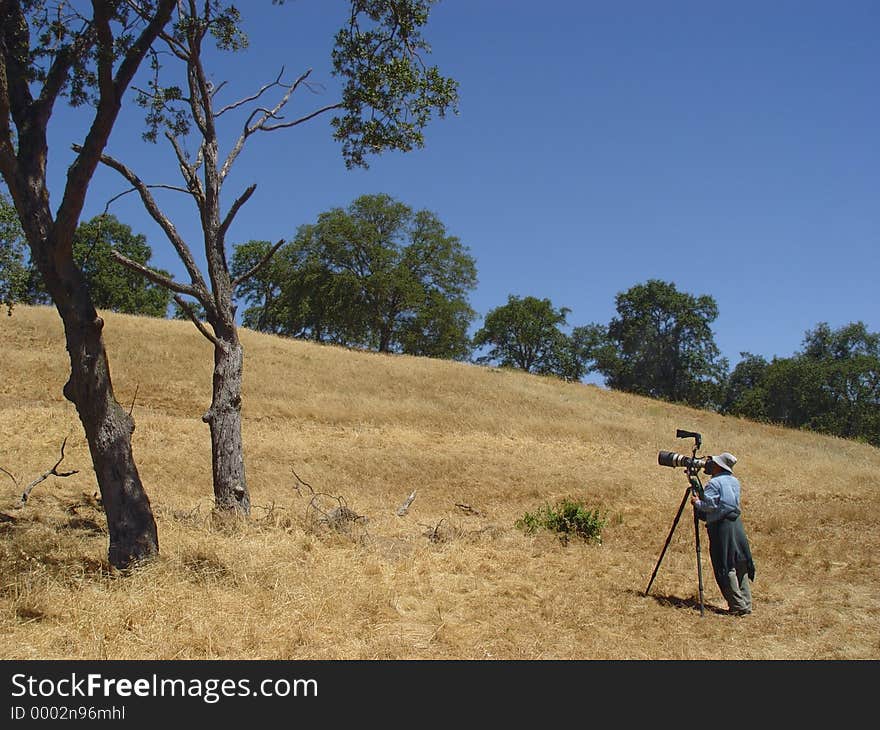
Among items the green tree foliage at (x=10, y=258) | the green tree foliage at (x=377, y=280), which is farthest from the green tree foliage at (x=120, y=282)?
the green tree foliage at (x=10, y=258)

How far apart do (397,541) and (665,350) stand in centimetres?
6273

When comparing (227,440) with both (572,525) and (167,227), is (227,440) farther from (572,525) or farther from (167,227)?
(572,525)

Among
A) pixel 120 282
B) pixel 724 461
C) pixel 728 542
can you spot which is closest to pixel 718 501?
pixel 728 542

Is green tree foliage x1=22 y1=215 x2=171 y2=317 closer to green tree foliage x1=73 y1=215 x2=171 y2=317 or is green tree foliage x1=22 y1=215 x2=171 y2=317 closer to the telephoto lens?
green tree foliage x1=73 y1=215 x2=171 y2=317

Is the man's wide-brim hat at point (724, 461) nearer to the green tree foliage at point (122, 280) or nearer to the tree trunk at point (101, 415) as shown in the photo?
the tree trunk at point (101, 415)

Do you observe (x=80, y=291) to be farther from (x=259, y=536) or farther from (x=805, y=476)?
(x=805, y=476)

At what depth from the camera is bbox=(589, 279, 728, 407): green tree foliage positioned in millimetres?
66856

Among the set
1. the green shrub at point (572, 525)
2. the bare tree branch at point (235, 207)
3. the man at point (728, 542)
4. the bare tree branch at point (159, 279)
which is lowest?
the green shrub at point (572, 525)

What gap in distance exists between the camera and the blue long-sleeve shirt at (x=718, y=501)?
8.71 metres

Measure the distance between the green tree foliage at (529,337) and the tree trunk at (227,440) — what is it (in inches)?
2420

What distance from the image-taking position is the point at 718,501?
8.72m

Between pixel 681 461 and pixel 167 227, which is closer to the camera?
pixel 681 461

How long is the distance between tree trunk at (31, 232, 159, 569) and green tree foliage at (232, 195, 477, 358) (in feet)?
145

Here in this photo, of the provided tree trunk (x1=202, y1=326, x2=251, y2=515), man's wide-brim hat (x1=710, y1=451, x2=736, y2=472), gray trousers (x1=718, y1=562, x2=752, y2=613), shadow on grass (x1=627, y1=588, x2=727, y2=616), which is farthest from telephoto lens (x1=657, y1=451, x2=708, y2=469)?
tree trunk (x1=202, y1=326, x2=251, y2=515)
